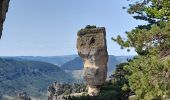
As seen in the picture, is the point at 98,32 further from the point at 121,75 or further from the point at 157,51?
the point at 157,51

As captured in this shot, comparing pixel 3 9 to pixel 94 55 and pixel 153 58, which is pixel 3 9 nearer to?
pixel 153 58

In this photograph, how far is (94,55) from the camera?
57.1 m

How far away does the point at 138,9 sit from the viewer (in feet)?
71.3

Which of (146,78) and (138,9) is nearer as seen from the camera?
(146,78)

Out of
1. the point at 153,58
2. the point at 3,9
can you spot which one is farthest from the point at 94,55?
the point at 3,9

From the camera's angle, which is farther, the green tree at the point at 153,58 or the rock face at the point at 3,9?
the green tree at the point at 153,58

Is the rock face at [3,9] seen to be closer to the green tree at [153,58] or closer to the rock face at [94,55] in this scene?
the green tree at [153,58]

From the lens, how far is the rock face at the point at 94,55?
56.9m

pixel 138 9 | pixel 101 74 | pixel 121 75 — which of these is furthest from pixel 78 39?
pixel 138 9

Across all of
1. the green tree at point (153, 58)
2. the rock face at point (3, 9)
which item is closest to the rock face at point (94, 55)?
the green tree at point (153, 58)

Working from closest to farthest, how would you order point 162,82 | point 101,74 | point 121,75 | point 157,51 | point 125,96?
point 162,82 < point 157,51 < point 125,96 < point 101,74 < point 121,75

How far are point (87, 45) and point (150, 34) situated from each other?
37.7m

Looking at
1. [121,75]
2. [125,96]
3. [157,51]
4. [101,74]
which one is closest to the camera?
[157,51]

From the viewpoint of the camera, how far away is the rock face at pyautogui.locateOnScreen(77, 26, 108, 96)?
56.9m
